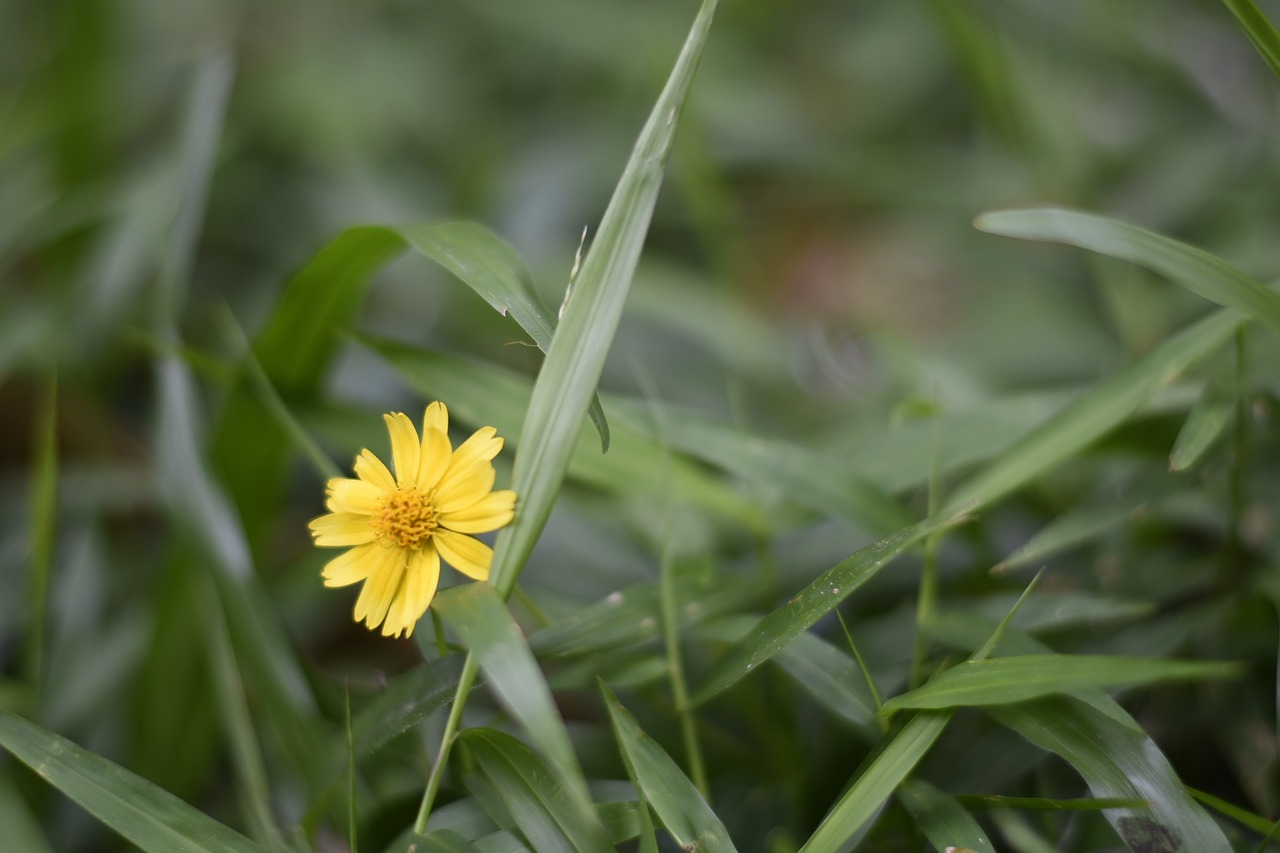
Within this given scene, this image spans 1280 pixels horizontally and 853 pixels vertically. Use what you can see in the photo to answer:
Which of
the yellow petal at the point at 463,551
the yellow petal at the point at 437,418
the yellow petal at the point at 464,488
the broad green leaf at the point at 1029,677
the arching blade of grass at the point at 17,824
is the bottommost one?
the arching blade of grass at the point at 17,824

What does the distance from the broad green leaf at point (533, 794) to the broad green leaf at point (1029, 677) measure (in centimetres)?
18

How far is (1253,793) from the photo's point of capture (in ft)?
2.01

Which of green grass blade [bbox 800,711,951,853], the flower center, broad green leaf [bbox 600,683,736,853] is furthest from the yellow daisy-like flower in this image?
green grass blade [bbox 800,711,951,853]

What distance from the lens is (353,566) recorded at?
469 millimetres

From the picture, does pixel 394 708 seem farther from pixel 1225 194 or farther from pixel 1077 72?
pixel 1077 72

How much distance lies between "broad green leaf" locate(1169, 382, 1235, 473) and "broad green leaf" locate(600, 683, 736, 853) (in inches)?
14.0

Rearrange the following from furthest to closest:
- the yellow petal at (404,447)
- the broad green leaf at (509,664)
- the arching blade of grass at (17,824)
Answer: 1. the arching blade of grass at (17,824)
2. the yellow petal at (404,447)
3. the broad green leaf at (509,664)

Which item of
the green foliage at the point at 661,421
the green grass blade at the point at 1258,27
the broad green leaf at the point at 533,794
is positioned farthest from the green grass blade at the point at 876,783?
the green grass blade at the point at 1258,27

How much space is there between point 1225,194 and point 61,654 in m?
1.47

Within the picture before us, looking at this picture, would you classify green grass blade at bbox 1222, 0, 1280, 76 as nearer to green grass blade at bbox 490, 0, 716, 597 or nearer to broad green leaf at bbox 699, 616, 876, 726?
green grass blade at bbox 490, 0, 716, 597

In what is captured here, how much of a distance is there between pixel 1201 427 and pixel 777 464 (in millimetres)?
275

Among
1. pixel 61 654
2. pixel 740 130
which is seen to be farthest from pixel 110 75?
pixel 740 130

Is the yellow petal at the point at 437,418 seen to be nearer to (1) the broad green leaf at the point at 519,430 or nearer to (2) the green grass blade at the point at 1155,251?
(1) the broad green leaf at the point at 519,430

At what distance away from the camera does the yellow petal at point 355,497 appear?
0.47m
